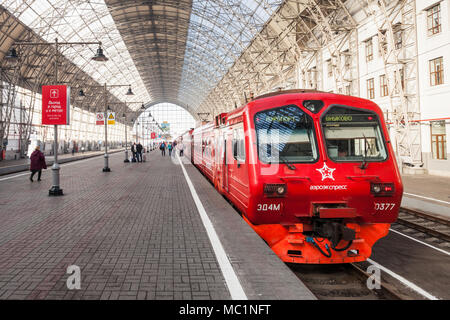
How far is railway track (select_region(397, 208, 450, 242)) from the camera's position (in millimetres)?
8305

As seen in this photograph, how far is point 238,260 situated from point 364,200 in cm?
246

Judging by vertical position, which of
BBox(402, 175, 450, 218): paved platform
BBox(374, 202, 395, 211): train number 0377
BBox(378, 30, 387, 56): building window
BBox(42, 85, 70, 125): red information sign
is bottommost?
BBox(402, 175, 450, 218): paved platform

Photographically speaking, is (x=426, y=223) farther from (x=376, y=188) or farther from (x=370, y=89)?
(x=370, y=89)

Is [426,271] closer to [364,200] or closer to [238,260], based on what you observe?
[364,200]

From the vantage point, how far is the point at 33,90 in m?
36.3

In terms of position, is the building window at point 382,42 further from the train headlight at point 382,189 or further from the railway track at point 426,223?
the train headlight at point 382,189

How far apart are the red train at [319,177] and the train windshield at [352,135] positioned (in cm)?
2

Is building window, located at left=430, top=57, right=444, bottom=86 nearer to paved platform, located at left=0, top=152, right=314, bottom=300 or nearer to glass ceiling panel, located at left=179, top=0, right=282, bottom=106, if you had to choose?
glass ceiling panel, located at left=179, top=0, right=282, bottom=106

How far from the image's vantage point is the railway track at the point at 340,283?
15.9ft

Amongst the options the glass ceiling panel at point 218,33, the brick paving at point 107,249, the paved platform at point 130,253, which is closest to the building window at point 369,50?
the glass ceiling panel at point 218,33

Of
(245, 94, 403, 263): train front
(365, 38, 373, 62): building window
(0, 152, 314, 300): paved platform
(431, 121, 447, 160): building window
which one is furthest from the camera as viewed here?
(365, 38, 373, 62): building window

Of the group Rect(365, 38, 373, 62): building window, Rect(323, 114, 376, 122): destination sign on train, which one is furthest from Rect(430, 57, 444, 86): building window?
Rect(323, 114, 376, 122): destination sign on train

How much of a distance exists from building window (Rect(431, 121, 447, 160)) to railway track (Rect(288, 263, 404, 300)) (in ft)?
54.1
